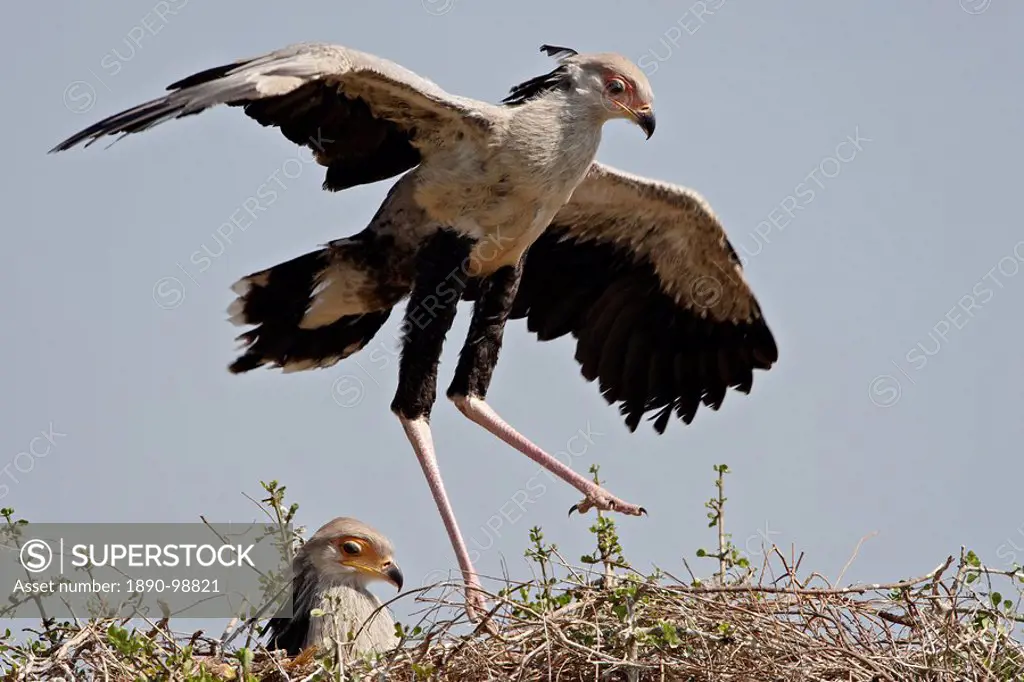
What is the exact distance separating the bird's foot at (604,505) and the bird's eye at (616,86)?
1562mm

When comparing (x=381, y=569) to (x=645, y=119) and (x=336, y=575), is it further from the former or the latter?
(x=645, y=119)

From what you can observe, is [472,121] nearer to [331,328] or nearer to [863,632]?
[331,328]

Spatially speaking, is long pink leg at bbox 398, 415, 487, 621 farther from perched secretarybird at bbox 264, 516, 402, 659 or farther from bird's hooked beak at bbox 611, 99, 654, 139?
bird's hooked beak at bbox 611, 99, 654, 139

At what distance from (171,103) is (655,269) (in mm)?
2847

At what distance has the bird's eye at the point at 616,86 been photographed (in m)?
6.00

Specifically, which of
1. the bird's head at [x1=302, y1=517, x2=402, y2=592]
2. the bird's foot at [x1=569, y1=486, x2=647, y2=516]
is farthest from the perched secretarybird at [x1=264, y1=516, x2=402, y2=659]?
the bird's foot at [x1=569, y1=486, x2=647, y2=516]

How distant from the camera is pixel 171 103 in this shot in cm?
475

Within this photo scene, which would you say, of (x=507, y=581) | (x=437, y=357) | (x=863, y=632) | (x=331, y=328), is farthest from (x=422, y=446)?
(x=863, y=632)

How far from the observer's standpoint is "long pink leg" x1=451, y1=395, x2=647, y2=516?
6.02m

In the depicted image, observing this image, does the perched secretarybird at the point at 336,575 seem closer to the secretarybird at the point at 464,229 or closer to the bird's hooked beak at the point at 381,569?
the bird's hooked beak at the point at 381,569

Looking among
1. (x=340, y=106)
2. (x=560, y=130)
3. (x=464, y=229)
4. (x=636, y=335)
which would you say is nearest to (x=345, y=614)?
(x=464, y=229)

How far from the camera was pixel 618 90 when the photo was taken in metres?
6.00

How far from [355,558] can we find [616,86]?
212cm

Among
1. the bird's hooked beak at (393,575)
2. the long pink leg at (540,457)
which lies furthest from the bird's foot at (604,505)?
the bird's hooked beak at (393,575)
